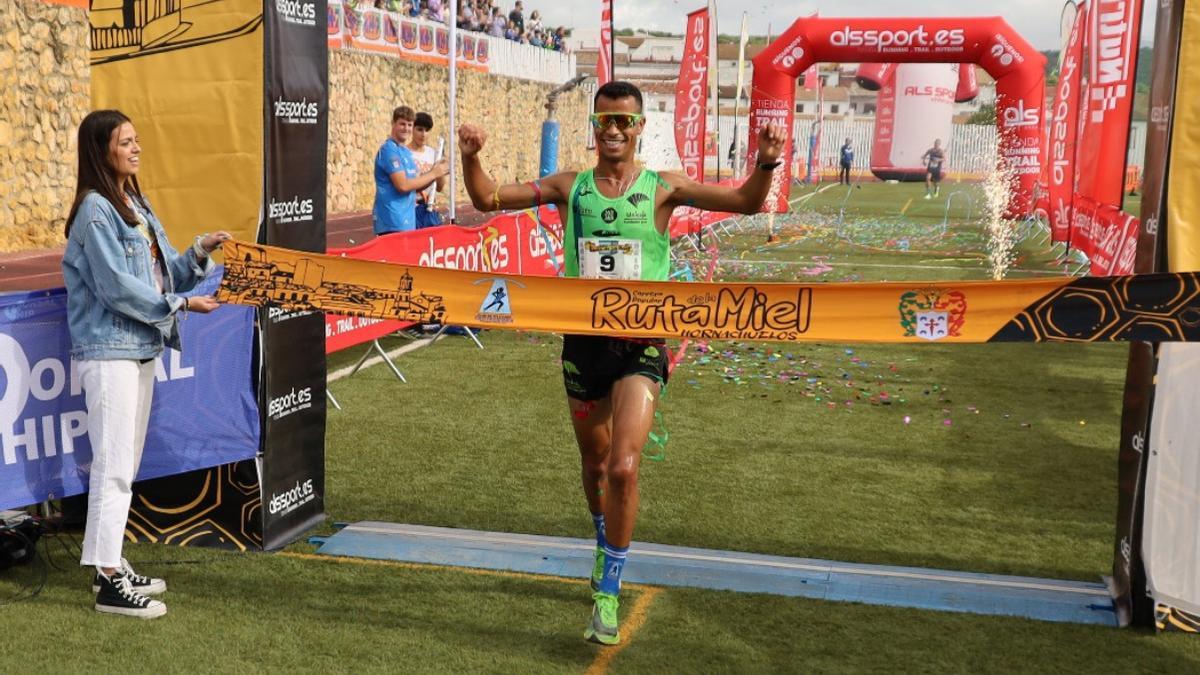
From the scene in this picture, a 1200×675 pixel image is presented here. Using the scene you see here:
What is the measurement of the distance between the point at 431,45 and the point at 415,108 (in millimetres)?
2218

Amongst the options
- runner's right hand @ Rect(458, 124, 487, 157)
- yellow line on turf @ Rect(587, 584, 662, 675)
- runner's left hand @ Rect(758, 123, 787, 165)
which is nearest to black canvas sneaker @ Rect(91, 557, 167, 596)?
yellow line on turf @ Rect(587, 584, 662, 675)

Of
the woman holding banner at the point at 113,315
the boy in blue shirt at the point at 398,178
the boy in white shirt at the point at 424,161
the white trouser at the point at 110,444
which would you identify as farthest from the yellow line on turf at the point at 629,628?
the boy in white shirt at the point at 424,161

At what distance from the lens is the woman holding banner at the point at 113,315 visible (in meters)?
4.63

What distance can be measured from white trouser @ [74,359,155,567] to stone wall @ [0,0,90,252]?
48.3 feet

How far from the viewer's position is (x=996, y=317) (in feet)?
14.5

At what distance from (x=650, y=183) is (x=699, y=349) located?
23.3ft

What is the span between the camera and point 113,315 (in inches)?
185

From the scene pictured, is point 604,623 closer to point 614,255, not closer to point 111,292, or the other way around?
point 614,255

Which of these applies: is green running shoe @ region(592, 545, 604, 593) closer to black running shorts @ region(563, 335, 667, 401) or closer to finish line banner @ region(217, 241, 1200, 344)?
black running shorts @ region(563, 335, 667, 401)

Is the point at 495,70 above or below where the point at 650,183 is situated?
above

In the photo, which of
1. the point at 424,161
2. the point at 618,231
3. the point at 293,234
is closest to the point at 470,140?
the point at 618,231

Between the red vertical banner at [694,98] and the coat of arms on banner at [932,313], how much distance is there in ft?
51.2

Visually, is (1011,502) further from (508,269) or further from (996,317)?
(508,269)

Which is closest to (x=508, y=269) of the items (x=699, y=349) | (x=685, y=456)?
(x=699, y=349)
